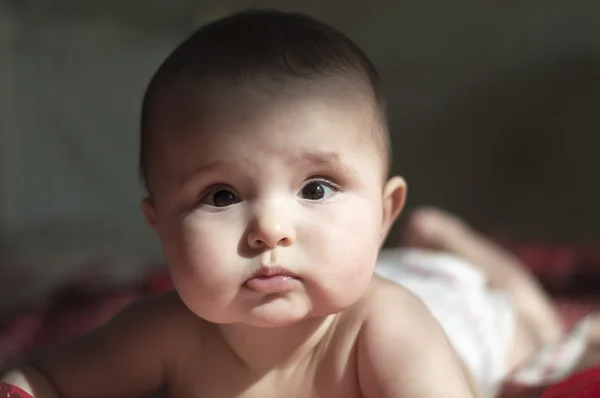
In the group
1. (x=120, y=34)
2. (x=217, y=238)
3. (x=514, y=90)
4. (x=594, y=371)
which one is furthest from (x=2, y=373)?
(x=514, y=90)

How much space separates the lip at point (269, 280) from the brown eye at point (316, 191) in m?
0.06

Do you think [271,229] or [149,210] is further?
[149,210]

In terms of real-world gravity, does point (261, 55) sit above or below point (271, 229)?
above

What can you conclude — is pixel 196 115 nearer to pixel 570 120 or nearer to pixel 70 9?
pixel 70 9

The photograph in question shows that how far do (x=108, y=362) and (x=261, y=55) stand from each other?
0.30 meters

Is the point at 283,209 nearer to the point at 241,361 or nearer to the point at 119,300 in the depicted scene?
the point at 241,361

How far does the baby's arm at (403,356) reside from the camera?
1.85 ft

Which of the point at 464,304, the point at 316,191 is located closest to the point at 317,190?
the point at 316,191

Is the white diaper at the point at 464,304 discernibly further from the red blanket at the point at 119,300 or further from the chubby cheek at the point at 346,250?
the chubby cheek at the point at 346,250

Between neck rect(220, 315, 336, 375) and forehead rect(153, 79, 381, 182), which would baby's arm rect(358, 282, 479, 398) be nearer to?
neck rect(220, 315, 336, 375)

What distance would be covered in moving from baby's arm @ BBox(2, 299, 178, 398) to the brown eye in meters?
0.21

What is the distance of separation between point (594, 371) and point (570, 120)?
4.25 ft

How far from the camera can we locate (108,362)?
65 cm

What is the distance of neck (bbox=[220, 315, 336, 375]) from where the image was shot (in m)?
0.60
